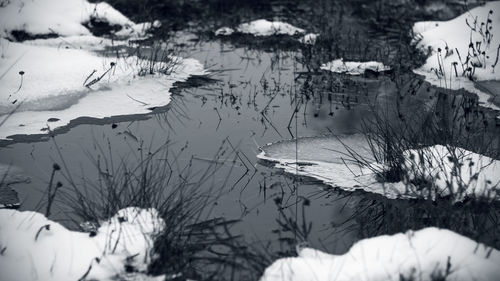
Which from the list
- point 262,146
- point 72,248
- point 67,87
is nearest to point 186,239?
point 72,248

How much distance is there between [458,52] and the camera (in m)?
6.86

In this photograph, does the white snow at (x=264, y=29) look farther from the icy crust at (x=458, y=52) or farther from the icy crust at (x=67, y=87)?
the icy crust at (x=67, y=87)

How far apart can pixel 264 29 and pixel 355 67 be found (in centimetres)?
289

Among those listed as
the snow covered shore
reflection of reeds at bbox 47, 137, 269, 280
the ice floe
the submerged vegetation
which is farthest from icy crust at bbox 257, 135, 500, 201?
the ice floe

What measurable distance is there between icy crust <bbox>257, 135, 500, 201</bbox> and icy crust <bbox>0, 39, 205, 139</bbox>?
1933 mm

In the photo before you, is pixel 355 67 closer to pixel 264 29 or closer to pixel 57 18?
pixel 264 29

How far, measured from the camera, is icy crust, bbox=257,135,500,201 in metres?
3.75

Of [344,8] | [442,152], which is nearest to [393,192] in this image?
[442,152]

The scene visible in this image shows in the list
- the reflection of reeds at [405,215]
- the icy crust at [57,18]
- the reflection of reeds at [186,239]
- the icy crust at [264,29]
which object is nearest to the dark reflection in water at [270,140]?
the reflection of reeds at [405,215]

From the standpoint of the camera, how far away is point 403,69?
7465 mm

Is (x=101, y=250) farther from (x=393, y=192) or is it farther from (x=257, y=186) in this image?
(x=393, y=192)

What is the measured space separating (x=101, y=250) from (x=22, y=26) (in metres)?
6.82

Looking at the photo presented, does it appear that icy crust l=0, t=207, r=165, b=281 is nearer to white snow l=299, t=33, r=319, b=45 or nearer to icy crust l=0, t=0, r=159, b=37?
white snow l=299, t=33, r=319, b=45

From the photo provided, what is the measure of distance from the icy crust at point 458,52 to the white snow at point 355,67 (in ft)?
1.67
